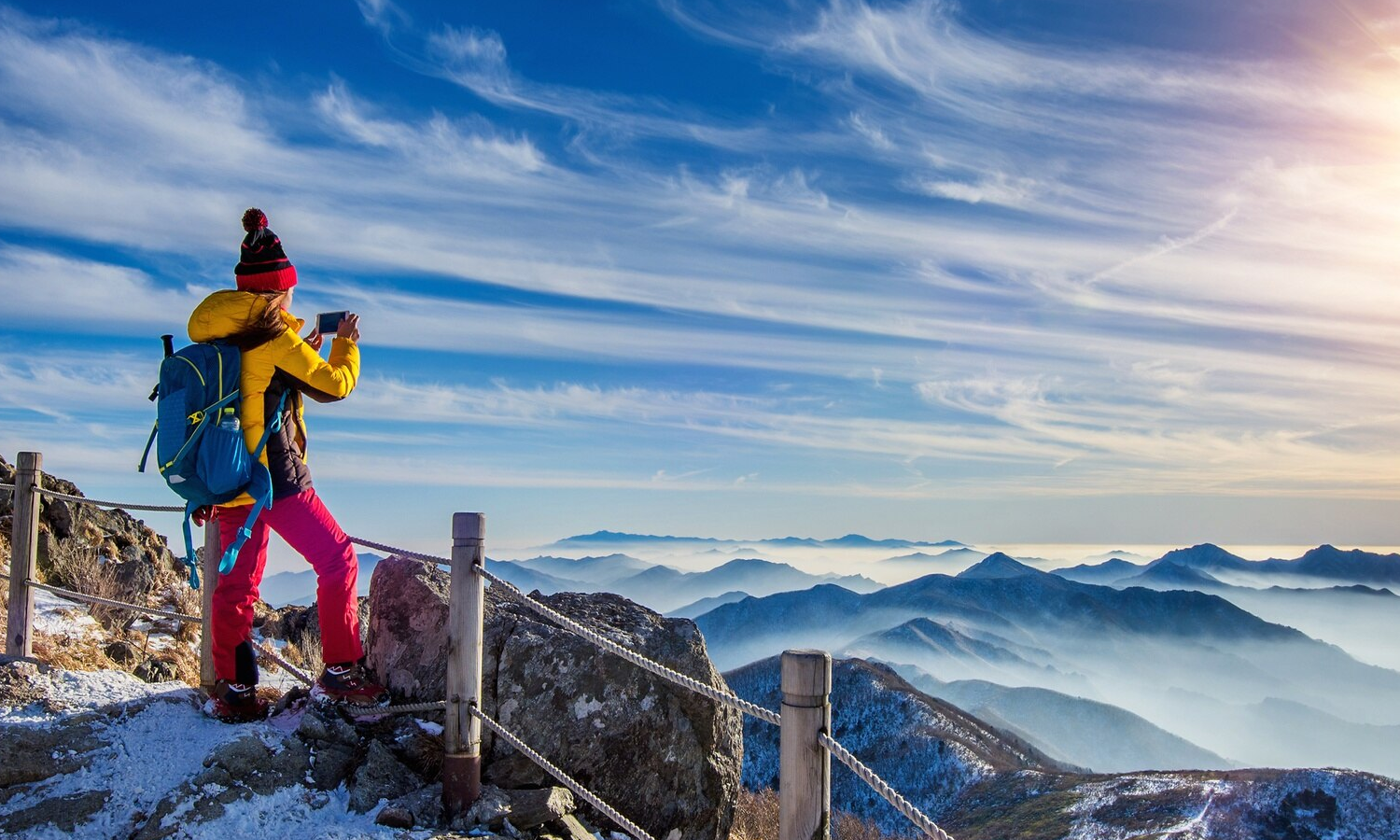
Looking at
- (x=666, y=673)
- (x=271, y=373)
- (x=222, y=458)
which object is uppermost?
(x=271, y=373)

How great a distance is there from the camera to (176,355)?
5602 millimetres

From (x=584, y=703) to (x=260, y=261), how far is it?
11.8 ft

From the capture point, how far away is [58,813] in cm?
520

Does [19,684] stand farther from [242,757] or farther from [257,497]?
[257,497]

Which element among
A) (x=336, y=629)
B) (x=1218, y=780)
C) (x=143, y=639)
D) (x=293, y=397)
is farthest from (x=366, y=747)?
(x=1218, y=780)

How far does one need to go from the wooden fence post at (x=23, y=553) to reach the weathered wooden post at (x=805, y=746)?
7288 mm

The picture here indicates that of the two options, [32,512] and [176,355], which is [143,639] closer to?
[32,512]

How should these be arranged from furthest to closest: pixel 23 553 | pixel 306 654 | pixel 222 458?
pixel 306 654 → pixel 23 553 → pixel 222 458

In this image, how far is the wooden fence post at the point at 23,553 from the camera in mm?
8023

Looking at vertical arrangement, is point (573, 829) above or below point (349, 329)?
below

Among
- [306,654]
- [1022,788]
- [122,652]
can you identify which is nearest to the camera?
[122,652]

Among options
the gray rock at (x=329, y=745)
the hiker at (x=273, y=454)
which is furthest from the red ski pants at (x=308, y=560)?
the gray rock at (x=329, y=745)

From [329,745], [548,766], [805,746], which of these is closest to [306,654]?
[329,745]

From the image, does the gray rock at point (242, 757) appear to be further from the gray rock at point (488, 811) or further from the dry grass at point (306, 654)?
the dry grass at point (306, 654)
